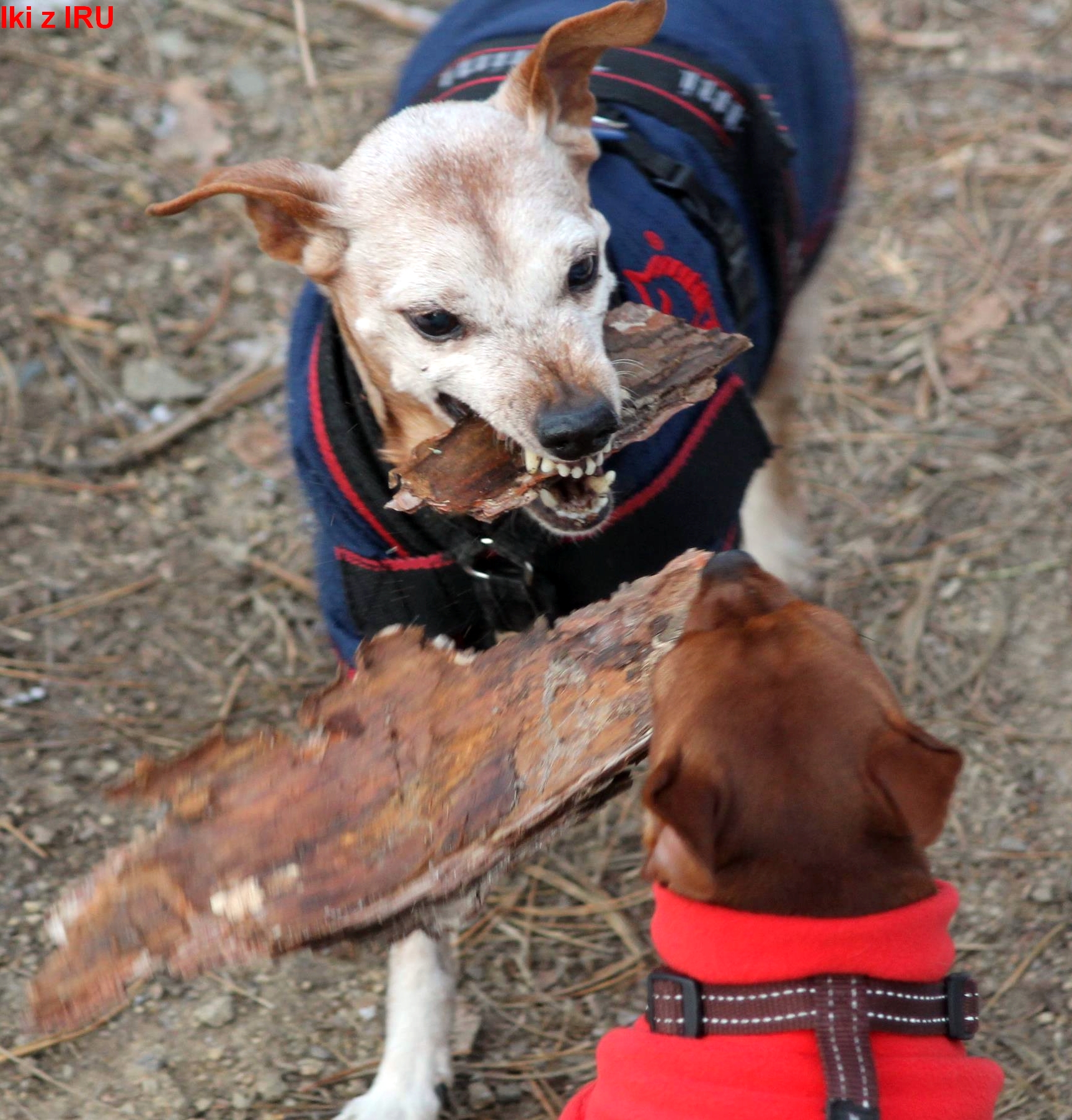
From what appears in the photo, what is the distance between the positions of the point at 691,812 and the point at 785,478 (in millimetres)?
1985

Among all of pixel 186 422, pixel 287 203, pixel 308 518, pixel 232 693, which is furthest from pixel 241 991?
pixel 186 422

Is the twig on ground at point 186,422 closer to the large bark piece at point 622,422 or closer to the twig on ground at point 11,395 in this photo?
the twig on ground at point 11,395

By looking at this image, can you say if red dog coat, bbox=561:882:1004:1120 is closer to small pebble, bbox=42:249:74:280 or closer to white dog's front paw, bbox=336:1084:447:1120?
white dog's front paw, bbox=336:1084:447:1120

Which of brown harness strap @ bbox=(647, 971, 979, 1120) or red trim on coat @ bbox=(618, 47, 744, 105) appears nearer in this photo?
brown harness strap @ bbox=(647, 971, 979, 1120)

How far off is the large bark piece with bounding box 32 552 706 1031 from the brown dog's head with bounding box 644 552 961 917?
161 millimetres

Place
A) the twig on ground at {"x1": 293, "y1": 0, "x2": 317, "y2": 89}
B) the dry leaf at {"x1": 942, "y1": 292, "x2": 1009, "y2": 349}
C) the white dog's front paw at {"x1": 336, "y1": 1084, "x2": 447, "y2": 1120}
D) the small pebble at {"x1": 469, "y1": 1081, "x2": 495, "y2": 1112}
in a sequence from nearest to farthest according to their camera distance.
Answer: the white dog's front paw at {"x1": 336, "y1": 1084, "x2": 447, "y2": 1120} → the small pebble at {"x1": 469, "y1": 1081, "x2": 495, "y2": 1112} → the dry leaf at {"x1": 942, "y1": 292, "x2": 1009, "y2": 349} → the twig on ground at {"x1": 293, "y1": 0, "x2": 317, "y2": 89}

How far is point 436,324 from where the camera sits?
2.37 m

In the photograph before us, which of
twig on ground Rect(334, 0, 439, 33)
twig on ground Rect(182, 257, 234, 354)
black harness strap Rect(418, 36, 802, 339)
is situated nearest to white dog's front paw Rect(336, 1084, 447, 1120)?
black harness strap Rect(418, 36, 802, 339)

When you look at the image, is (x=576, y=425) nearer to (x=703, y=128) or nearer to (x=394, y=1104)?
(x=703, y=128)

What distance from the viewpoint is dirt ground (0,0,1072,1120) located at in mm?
2627

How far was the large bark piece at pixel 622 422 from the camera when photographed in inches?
84.1

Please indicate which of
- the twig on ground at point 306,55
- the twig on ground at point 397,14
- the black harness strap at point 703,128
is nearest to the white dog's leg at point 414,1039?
the black harness strap at point 703,128

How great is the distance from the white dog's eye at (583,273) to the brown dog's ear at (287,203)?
0.46 metres

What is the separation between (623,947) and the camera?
9.17 feet
